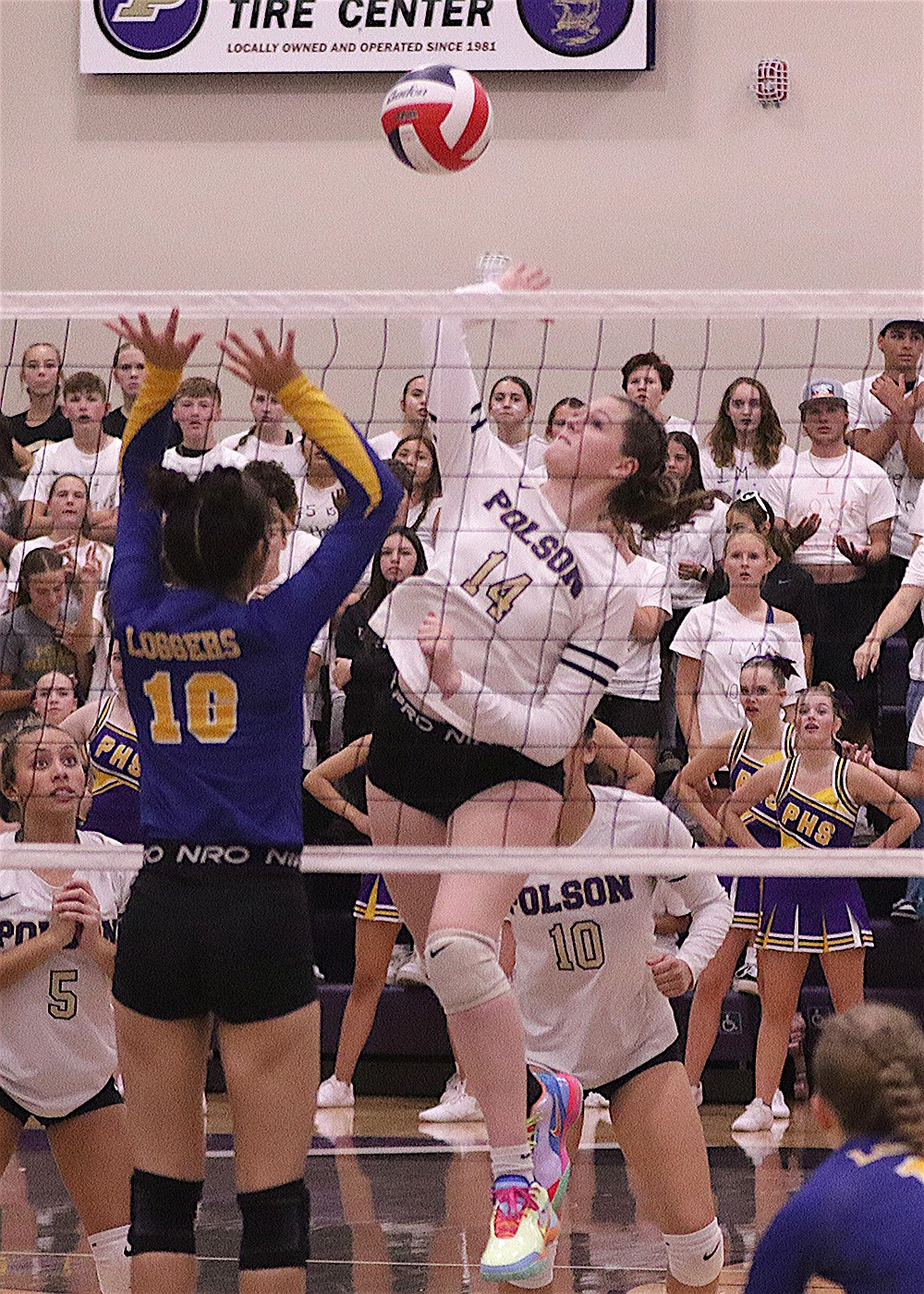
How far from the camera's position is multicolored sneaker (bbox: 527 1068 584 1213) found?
4.17 meters

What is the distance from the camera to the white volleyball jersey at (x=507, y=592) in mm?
4121

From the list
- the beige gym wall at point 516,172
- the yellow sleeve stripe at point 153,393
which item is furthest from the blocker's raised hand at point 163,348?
the beige gym wall at point 516,172

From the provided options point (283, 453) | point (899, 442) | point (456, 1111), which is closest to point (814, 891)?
point (456, 1111)

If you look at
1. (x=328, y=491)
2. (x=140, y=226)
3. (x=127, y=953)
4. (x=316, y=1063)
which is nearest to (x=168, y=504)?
(x=127, y=953)

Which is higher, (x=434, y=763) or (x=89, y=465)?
(x=89, y=465)

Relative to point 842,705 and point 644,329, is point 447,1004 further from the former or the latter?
point 644,329

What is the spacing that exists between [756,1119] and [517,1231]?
2901 millimetres

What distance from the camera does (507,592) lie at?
4.16 m

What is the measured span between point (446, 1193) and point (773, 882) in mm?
1682

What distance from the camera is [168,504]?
11.8ft

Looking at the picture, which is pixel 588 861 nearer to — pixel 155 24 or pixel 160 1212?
pixel 160 1212

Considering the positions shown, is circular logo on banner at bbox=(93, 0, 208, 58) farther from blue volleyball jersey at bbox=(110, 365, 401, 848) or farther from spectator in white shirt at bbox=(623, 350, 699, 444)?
blue volleyball jersey at bbox=(110, 365, 401, 848)

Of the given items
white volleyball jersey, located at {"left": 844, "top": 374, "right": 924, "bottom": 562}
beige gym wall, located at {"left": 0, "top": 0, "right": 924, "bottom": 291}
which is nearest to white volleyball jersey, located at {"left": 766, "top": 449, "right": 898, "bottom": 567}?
white volleyball jersey, located at {"left": 844, "top": 374, "right": 924, "bottom": 562}

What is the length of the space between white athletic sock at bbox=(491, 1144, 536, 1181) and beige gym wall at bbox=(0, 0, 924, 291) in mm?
7230
